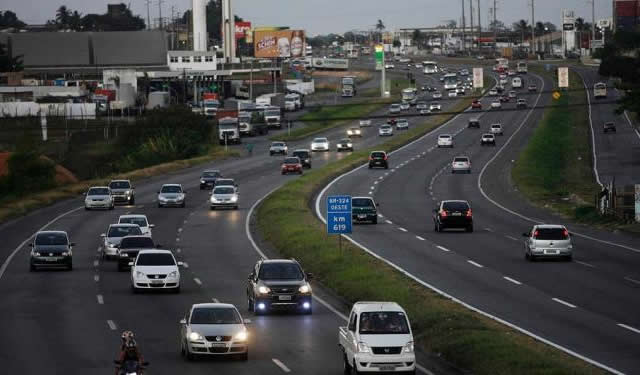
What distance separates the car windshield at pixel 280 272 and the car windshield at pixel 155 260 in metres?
5.88

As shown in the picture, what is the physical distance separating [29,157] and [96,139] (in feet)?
161

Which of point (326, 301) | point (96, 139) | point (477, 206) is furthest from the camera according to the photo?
point (96, 139)

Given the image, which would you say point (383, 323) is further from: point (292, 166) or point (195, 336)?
point (292, 166)

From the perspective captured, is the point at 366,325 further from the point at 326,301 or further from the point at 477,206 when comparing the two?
the point at 477,206

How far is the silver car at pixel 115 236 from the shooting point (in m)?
52.1

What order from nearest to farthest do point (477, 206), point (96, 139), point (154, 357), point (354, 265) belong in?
1. point (154, 357)
2. point (354, 265)
3. point (477, 206)
4. point (96, 139)

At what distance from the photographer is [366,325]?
82.2 feet

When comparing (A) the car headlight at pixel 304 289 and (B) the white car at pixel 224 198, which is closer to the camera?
(A) the car headlight at pixel 304 289

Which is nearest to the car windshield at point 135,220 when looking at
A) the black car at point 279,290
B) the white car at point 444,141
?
the black car at point 279,290

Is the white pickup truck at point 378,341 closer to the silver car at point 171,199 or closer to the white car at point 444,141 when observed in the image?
the silver car at point 171,199

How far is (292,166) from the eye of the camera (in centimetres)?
10019

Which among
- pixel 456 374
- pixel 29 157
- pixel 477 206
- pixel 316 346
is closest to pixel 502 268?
pixel 316 346

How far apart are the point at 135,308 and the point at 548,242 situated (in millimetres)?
17947

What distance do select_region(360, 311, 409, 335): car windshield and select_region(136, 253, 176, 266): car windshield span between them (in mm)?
17162
